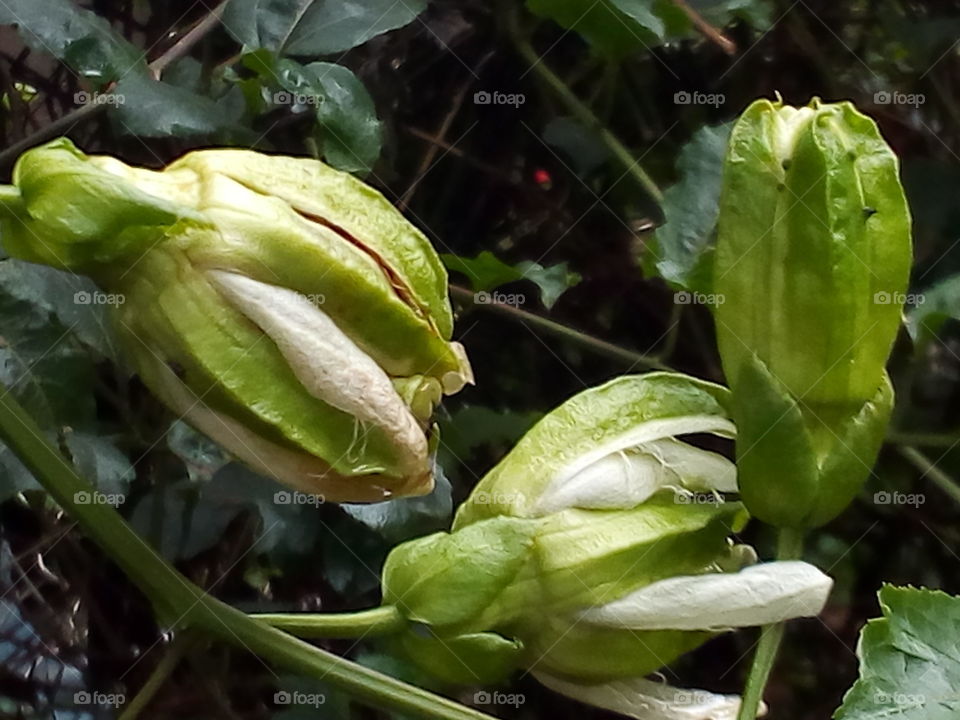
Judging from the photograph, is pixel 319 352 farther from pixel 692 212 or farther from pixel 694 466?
pixel 692 212

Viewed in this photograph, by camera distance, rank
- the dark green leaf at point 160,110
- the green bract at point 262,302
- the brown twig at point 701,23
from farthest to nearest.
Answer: the brown twig at point 701,23, the dark green leaf at point 160,110, the green bract at point 262,302

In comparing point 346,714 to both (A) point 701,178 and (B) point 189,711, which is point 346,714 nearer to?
(B) point 189,711

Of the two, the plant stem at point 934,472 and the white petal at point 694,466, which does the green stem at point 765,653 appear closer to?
the white petal at point 694,466

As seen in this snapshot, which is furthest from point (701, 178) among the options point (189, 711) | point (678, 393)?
point (189, 711)

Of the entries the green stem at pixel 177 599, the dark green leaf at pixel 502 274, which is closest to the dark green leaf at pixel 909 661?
the green stem at pixel 177 599

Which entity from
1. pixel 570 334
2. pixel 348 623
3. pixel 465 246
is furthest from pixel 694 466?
pixel 465 246

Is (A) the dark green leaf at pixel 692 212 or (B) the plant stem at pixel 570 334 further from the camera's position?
(B) the plant stem at pixel 570 334
